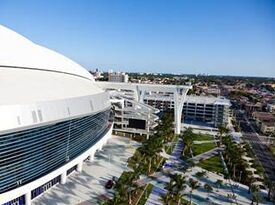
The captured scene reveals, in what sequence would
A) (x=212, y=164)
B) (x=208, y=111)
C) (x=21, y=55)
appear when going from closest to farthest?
1. (x=21, y=55)
2. (x=212, y=164)
3. (x=208, y=111)

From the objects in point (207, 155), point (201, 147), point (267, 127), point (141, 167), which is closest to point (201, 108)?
point (267, 127)

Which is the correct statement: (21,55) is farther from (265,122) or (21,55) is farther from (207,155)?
(265,122)

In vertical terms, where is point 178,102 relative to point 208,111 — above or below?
above

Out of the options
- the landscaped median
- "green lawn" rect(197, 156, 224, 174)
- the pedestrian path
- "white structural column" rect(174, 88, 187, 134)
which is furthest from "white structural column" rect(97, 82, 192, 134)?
"green lawn" rect(197, 156, 224, 174)

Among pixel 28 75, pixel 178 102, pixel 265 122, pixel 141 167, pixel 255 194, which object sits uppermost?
pixel 28 75

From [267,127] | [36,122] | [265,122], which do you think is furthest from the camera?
[265,122]

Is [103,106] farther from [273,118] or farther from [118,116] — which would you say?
[273,118]

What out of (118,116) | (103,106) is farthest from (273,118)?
(103,106)
